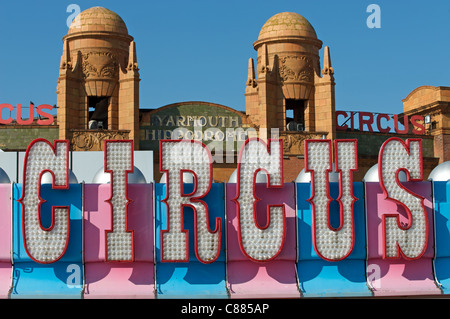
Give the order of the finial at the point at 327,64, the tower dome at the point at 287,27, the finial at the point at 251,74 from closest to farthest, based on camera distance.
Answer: the finial at the point at 327,64 → the tower dome at the point at 287,27 → the finial at the point at 251,74

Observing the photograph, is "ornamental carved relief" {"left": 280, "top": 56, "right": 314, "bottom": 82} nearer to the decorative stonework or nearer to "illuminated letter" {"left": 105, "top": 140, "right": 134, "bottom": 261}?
the decorative stonework

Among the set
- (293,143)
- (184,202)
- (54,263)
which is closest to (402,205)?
(184,202)

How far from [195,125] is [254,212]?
21803mm

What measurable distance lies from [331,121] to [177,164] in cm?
2503

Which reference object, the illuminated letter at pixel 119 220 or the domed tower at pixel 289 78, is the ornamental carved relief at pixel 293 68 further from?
the illuminated letter at pixel 119 220

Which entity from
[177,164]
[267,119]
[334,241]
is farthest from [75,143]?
[334,241]

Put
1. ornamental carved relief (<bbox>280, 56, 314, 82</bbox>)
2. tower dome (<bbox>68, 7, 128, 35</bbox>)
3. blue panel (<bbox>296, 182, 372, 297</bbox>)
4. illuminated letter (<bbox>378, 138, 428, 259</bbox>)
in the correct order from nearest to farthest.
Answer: blue panel (<bbox>296, 182, 372, 297</bbox>) → illuminated letter (<bbox>378, 138, 428, 259</bbox>) → tower dome (<bbox>68, 7, 128, 35</bbox>) → ornamental carved relief (<bbox>280, 56, 314, 82</bbox>)

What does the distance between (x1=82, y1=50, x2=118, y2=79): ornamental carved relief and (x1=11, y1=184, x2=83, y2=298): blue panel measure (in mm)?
21766

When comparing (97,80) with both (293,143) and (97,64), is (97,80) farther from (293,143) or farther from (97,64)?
(293,143)

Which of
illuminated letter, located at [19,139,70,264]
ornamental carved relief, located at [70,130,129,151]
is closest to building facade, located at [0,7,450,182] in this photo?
ornamental carved relief, located at [70,130,129,151]

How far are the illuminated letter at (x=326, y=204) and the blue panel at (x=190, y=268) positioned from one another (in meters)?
3.87

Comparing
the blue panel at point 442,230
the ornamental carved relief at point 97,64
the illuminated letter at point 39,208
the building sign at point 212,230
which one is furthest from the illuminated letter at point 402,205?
the ornamental carved relief at point 97,64

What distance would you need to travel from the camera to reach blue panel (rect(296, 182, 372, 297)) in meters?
36.2

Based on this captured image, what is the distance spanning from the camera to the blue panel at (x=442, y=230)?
3722 cm
